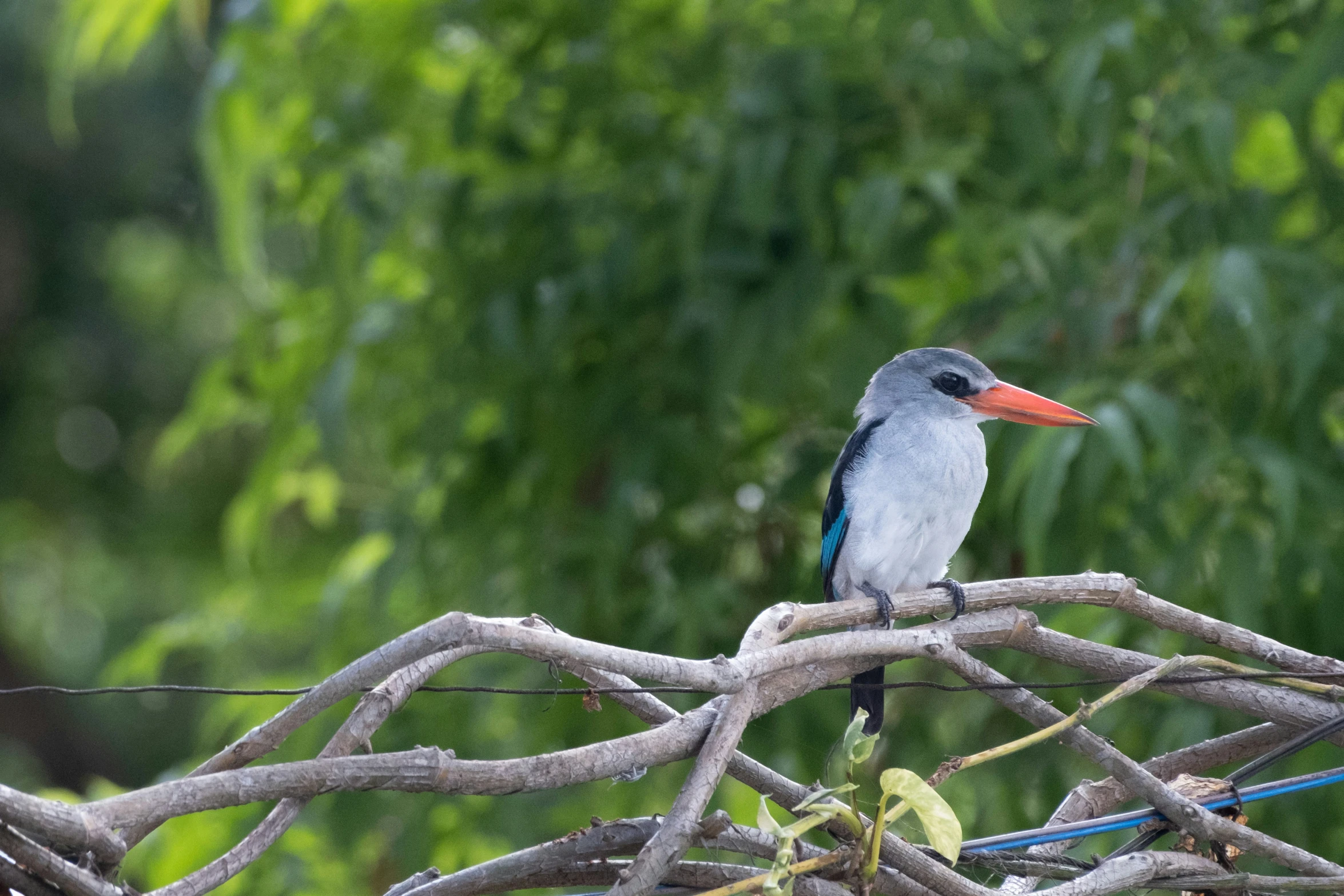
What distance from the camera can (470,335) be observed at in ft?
10.1

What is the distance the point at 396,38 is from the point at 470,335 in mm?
803

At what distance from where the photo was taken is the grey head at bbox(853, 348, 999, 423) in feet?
8.13

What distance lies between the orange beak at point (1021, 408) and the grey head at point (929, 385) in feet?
0.06

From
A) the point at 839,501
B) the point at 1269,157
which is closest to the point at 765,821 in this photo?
the point at 839,501

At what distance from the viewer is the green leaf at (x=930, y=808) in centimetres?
129

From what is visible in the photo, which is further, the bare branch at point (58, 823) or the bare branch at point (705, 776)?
the bare branch at point (705, 776)

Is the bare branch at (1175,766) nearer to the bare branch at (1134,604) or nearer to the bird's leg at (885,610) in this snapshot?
the bare branch at (1134,604)

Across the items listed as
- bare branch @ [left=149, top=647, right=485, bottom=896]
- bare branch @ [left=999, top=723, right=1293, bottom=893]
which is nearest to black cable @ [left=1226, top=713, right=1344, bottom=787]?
bare branch @ [left=999, top=723, right=1293, bottom=893]

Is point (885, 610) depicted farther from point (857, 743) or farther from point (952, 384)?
point (952, 384)

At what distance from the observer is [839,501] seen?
2.65 metres

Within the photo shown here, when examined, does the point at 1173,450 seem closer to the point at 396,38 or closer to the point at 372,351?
the point at 372,351

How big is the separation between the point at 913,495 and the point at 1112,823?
3.43ft

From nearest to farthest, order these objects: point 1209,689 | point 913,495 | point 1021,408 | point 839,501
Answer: point 1209,689, point 1021,408, point 913,495, point 839,501

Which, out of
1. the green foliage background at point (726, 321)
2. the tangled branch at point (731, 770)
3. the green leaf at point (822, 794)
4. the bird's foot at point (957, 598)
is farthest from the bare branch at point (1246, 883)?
the green foliage background at point (726, 321)
